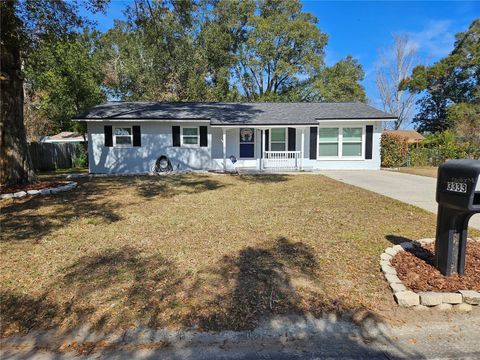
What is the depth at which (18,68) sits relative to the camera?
911cm

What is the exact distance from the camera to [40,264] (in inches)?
161

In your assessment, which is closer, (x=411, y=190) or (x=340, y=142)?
(x=411, y=190)

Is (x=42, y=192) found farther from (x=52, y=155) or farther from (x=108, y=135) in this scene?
(x=52, y=155)

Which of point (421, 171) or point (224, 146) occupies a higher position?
point (224, 146)

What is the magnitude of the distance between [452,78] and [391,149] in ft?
86.0

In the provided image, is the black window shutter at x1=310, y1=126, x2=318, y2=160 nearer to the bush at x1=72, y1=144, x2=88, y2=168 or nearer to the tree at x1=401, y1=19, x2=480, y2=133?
the bush at x1=72, y1=144, x2=88, y2=168

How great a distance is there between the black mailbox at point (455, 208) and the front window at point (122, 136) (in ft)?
48.0

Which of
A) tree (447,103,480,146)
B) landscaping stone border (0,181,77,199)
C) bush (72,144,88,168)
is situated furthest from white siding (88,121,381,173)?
tree (447,103,480,146)

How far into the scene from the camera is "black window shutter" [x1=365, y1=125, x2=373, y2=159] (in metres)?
16.4

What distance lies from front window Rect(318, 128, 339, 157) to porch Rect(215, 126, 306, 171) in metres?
1.01

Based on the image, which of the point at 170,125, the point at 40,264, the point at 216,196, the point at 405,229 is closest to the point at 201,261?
the point at 40,264

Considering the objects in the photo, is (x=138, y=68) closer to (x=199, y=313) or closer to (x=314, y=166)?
(x=314, y=166)

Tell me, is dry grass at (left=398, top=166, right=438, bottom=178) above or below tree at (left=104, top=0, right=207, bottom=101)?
below

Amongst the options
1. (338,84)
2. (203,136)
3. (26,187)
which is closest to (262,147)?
(203,136)
